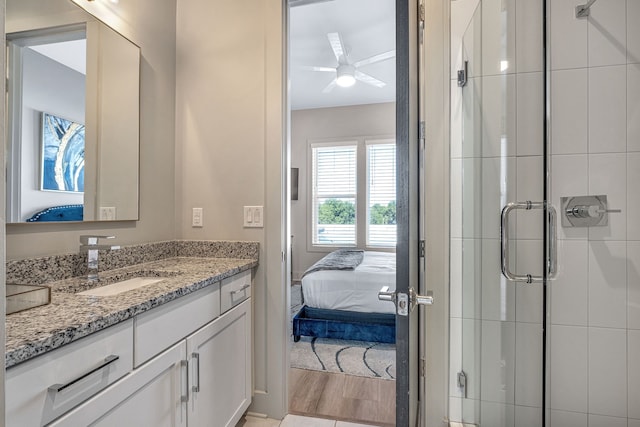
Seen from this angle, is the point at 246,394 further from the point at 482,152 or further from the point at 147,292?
the point at 482,152

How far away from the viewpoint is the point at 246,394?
1.66 meters

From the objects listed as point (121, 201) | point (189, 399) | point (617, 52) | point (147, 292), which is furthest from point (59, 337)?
point (617, 52)

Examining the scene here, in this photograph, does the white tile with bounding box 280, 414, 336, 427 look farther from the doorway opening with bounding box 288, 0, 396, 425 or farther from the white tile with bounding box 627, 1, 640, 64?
the white tile with bounding box 627, 1, 640, 64

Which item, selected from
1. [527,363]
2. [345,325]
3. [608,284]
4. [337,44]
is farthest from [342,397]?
[337,44]

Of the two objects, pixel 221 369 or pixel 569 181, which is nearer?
pixel 569 181

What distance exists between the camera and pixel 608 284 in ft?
4.21

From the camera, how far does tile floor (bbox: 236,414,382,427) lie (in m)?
1.71

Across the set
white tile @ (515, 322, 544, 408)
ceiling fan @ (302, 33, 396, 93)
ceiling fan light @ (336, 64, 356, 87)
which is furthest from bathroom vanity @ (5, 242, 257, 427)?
ceiling fan light @ (336, 64, 356, 87)

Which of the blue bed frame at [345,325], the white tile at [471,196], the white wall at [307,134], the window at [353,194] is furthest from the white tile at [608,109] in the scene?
the white wall at [307,134]

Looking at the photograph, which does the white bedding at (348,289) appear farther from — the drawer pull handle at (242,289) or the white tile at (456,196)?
the white tile at (456,196)

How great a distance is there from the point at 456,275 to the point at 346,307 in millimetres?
1384

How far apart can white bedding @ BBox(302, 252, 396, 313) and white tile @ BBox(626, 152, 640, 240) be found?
1648 mm

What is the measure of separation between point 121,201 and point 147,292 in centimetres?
73

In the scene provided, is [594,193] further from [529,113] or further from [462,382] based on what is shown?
[462,382]
